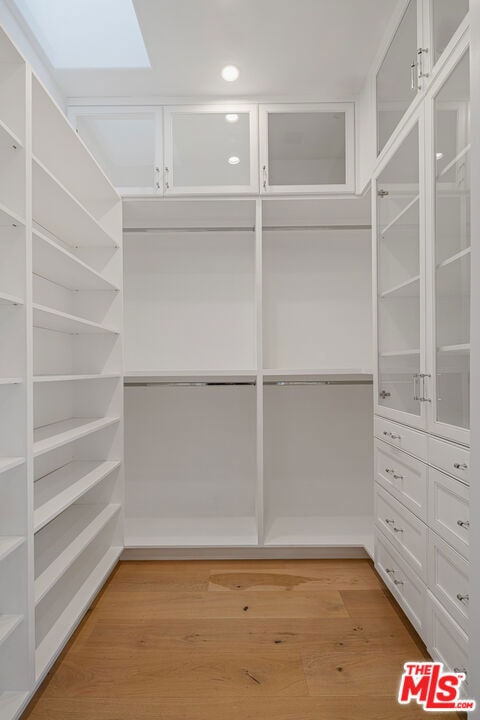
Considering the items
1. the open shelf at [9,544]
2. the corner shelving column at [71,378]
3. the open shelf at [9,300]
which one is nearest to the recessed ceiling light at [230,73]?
the corner shelving column at [71,378]

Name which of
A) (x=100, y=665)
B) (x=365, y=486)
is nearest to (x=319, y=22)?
(x=365, y=486)

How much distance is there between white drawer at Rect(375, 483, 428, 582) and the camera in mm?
1585

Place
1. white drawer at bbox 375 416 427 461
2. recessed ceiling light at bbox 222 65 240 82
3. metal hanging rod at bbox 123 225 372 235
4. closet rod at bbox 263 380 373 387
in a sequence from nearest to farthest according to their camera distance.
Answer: white drawer at bbox 375 416 427 461 → recessed ceiling light at bbox 222 65 240 82 → closet rod at bbox 263 380 373 387 → metal hanging rod at bbox 123 225 372 235

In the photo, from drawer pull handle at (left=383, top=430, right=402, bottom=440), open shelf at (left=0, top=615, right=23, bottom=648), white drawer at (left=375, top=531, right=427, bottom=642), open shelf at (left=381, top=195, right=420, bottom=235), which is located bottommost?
white drawer at (left=375, top=531, right=427, bottom=642)

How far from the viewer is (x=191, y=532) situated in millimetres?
2564

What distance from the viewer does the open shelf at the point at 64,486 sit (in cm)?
160

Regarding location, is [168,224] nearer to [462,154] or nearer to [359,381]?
[359,381]

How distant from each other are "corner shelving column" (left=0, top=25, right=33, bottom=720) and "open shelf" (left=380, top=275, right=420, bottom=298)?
1357 millimetres

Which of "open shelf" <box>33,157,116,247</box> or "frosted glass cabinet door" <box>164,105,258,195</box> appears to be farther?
"frosted glass cabinet door" <box>164,105,258,195</box>

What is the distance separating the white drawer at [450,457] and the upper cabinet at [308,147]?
1540 millimetres

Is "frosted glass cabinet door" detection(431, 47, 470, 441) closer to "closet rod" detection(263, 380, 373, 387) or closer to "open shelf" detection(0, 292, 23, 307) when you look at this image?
"closet rod" detection(263, 380, 373, 387)

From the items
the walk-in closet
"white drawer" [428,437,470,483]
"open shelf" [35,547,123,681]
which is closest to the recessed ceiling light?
the walk-in closet

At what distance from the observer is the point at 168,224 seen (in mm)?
2791

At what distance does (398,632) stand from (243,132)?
8.19 ft
